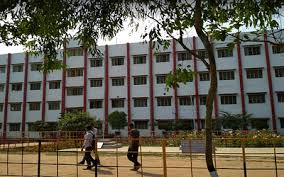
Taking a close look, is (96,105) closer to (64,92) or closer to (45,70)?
(64,92)

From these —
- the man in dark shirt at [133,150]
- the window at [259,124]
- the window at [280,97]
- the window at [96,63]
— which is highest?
the window at [96,63]

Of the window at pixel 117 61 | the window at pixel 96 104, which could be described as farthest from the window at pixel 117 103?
the window at pixel 117 61

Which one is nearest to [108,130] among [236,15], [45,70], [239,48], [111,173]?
[239,48]

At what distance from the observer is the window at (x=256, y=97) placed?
36812 millimetres

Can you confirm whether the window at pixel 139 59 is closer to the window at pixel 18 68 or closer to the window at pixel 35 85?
the window at pixel 35 85

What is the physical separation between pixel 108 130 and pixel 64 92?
809 cm

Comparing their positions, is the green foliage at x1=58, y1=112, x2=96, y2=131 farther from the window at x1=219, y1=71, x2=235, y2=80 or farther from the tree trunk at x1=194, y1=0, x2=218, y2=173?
the tree trunk at x1=194, y1=0, x2=218, y2=173

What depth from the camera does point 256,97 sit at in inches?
1462

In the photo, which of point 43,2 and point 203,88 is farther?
point 203,88

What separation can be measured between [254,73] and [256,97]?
2.71 metres

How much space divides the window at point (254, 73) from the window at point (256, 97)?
6.55 ft

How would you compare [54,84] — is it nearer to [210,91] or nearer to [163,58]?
[163,58]

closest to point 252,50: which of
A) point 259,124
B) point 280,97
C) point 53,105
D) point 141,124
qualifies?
point 280,97

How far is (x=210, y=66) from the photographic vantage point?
5.69 m
